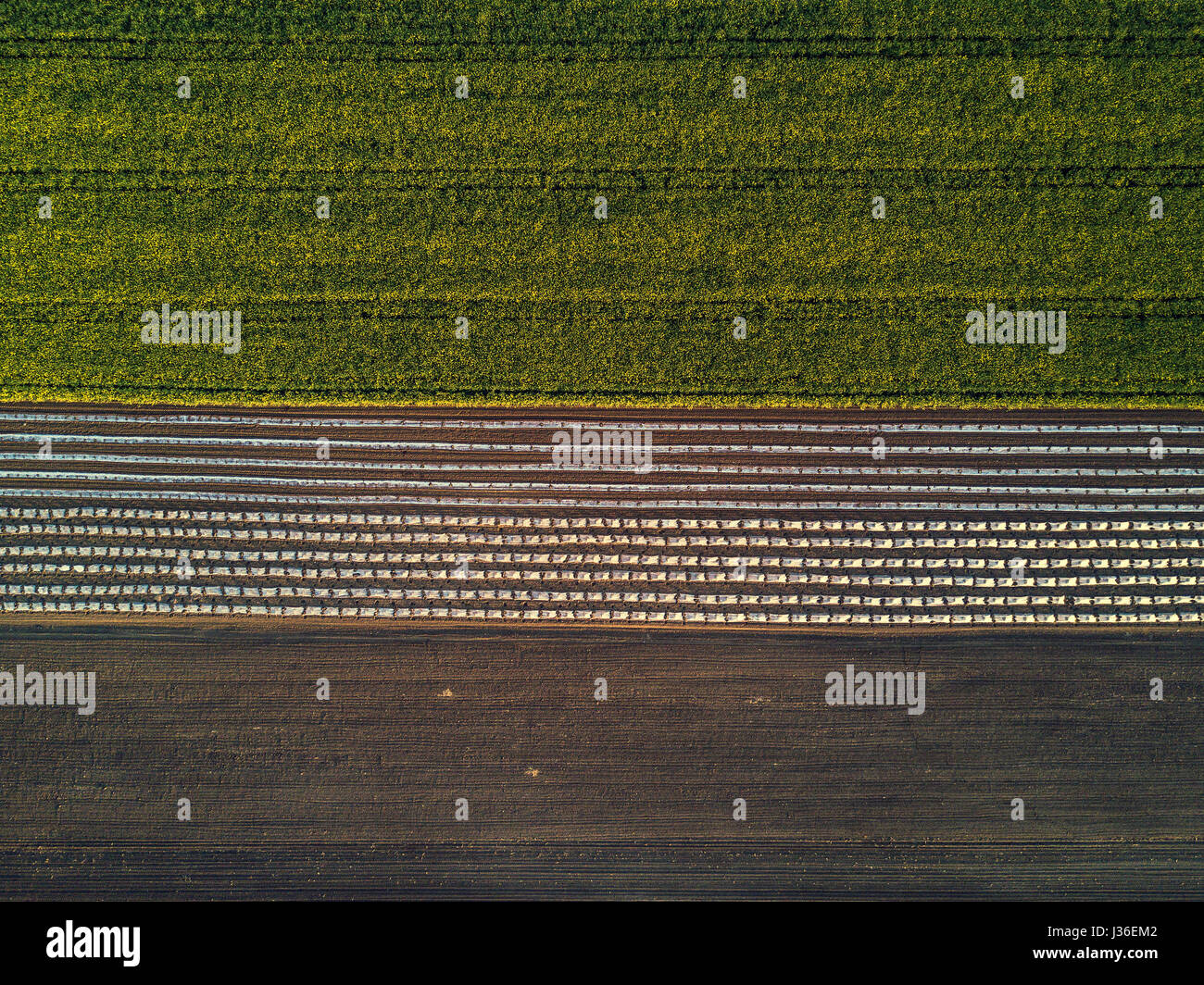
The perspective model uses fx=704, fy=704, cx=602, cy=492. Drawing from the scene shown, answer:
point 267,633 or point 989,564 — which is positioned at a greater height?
point 989,564

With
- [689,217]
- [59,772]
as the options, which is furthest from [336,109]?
[59,772]

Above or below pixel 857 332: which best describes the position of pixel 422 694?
below

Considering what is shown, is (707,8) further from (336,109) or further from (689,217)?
(336,109)

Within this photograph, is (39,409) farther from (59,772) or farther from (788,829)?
(788,829)
